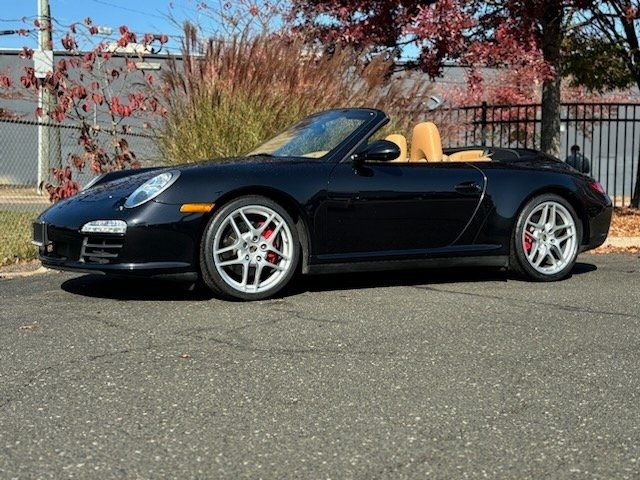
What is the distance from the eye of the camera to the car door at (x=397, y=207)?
18.7 ft

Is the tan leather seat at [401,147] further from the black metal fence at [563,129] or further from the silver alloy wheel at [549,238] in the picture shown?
the black metal fence at [563,129]

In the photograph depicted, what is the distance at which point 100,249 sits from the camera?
5.26 metres

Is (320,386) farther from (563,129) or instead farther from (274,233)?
(563,129)

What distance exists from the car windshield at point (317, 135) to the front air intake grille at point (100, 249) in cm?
143

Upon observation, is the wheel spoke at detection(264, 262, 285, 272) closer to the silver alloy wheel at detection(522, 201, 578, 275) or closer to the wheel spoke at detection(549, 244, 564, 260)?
the silver alloy wheel at detection(522, 201, 578, 275)

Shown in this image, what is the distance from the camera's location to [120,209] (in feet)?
17.3

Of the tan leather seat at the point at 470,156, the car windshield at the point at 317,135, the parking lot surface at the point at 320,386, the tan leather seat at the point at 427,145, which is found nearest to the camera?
the parking lot surface at the point at 320,386

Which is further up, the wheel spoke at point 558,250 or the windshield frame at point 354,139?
the windshield frame at point 354,139

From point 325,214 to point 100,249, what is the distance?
4.62 ft

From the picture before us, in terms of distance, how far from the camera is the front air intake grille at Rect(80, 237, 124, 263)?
520 cm

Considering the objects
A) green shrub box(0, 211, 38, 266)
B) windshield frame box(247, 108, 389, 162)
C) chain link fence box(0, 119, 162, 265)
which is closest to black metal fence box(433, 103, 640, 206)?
chain link fence box(0, 119, 162, 265)

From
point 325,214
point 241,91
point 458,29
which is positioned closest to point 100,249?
point 325,214

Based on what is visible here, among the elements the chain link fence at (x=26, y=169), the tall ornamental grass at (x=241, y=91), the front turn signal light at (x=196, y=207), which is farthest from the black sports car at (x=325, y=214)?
the chain link fence at (x=26, y=169)

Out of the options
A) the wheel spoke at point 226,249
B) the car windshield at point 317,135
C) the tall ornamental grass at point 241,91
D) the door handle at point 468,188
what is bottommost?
the wheel spoke at point 226,249
